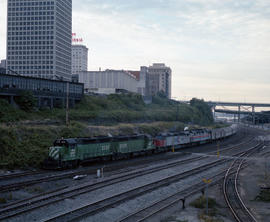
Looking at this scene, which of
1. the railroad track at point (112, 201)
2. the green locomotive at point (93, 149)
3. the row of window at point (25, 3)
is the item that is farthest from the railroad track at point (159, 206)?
the row of window at point (25, 3)

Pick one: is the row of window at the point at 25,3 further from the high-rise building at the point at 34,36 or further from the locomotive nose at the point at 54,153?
the locomotive nose at the point at 54,153

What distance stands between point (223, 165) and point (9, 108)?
3492cm

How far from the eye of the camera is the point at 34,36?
129 meters

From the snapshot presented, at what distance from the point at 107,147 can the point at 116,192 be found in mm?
13649

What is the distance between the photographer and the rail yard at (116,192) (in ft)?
58.7

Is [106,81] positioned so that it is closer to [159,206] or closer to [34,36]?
[34,36]

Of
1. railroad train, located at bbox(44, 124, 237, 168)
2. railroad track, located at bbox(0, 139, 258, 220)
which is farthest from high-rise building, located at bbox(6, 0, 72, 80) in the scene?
railroad track, located at bbox(0, 139, 258, 220)

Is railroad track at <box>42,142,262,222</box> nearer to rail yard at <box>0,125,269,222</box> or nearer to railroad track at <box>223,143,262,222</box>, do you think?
rail yard at <box>0,125,269,222</box>

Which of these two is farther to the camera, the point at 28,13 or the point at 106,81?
the point at 106,81

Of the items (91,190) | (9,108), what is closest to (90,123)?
(9,108)

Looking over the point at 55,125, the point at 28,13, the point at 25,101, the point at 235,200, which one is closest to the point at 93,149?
the point at 55,125

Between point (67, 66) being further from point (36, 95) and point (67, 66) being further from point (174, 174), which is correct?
point (174, 174)

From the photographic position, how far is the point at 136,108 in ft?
315

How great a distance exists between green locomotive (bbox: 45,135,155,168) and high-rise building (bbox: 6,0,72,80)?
306 feet
